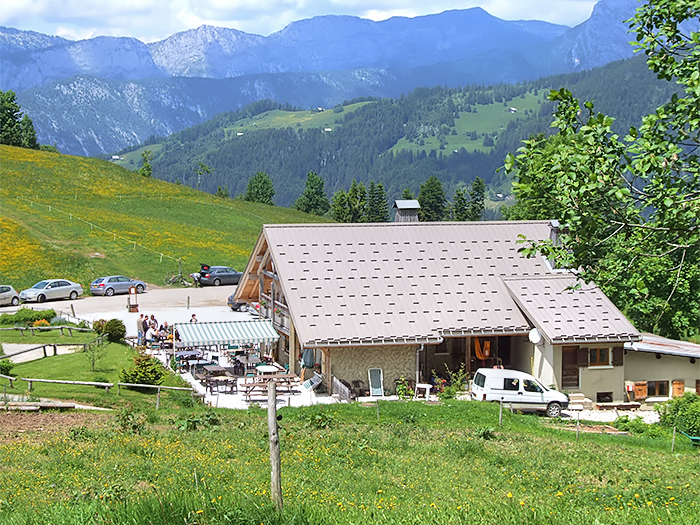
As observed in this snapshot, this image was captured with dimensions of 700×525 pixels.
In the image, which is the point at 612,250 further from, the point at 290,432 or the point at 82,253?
the point at 82,253

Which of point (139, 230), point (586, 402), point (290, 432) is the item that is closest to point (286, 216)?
point (139, 230)

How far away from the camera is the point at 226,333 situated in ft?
109

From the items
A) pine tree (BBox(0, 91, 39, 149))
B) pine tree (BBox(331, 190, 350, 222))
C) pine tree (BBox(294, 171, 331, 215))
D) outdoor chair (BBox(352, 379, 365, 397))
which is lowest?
outdoor chair (BBox(352, 379, 365, 397))

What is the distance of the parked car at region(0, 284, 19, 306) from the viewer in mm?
51062

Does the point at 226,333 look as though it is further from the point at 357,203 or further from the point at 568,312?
the point at 357,203

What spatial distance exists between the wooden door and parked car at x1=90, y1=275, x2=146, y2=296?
117 feet

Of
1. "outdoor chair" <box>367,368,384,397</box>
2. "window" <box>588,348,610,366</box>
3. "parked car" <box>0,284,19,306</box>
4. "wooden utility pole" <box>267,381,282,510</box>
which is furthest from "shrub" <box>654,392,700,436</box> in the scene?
"parked car" <box>0,284,19,306</box>

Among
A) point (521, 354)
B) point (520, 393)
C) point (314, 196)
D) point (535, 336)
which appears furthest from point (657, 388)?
point (314, 196)

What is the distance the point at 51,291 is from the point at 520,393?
36.7m

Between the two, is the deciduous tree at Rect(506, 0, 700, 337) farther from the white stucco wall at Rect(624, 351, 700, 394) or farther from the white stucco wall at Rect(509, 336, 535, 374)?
the white stucco wall at Rect(624, 351, 700, 394)

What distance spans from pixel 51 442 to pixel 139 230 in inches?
2455

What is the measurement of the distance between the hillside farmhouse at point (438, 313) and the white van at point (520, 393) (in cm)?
200

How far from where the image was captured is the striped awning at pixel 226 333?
3247 centimetres

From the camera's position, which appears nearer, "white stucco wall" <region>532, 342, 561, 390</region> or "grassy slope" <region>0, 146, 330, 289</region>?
"white stucco wall" <region>532, 342, 561, 390</region>
